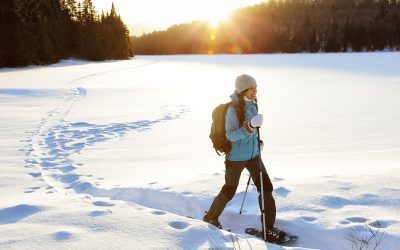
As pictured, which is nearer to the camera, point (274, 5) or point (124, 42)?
point (124, 42)

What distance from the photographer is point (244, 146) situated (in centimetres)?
438

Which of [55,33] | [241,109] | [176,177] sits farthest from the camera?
[55,33]

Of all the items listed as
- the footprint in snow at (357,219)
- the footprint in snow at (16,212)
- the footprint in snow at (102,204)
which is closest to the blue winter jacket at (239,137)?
the footprint in snow at (357,219)

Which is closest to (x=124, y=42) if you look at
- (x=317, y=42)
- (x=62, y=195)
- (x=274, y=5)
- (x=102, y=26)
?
(x=102, y=26)

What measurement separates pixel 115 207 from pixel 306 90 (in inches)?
688

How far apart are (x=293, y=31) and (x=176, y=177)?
5017 inches

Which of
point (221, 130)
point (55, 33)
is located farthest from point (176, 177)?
point (55, 33)

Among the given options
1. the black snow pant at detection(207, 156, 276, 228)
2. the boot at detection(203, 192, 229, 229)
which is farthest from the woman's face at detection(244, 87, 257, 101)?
the boot at detection(203, 192, 229, 229)

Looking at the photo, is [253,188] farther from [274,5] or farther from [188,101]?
[274,5]

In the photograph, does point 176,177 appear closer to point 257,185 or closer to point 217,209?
point 217,209

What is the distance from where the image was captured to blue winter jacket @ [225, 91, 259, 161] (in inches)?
165

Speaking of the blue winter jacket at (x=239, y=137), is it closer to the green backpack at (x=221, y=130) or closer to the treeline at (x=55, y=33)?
the green backpack at (x=221, y=130)

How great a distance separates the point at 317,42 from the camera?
11681cm

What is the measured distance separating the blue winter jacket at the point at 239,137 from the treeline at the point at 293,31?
115541 mm
